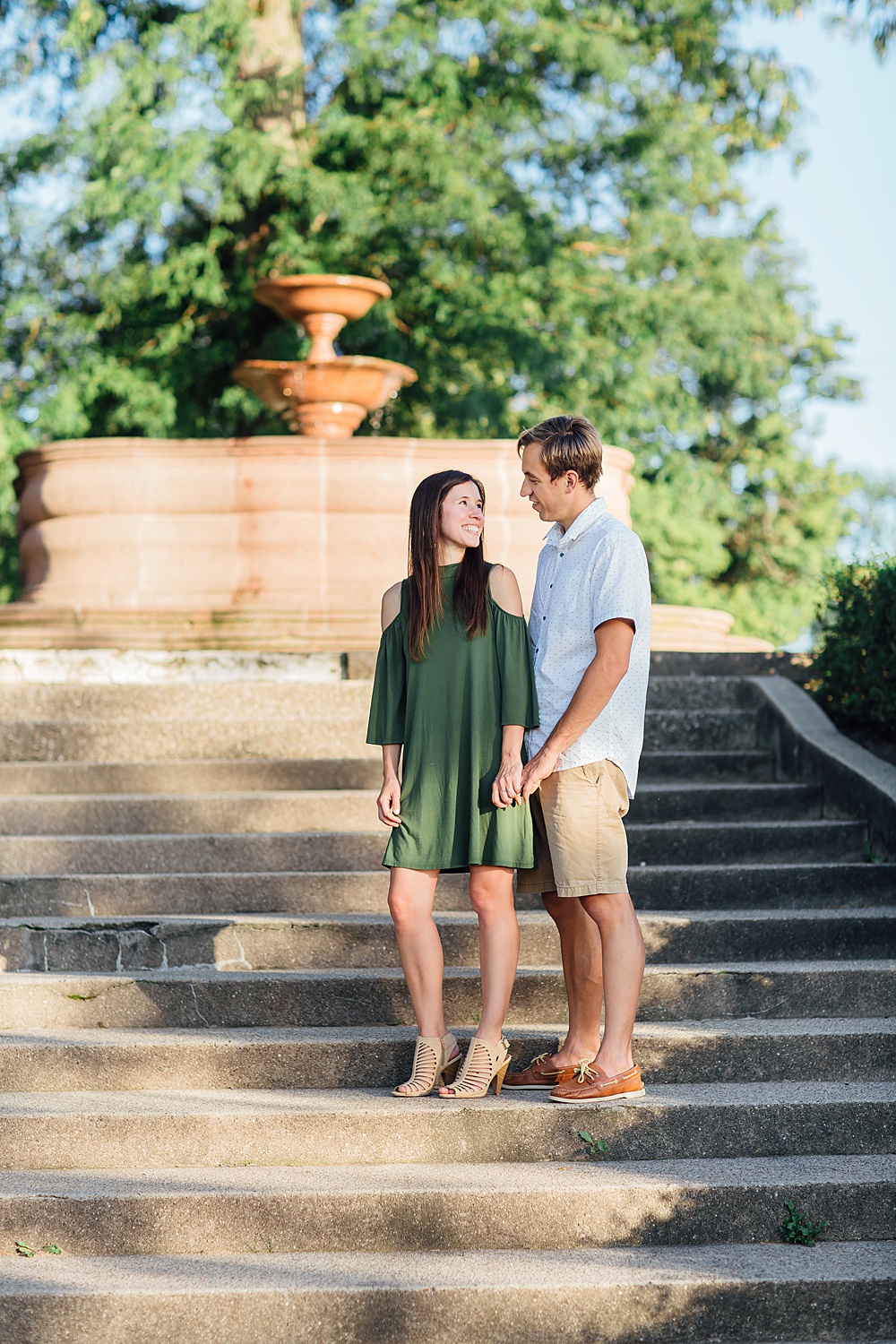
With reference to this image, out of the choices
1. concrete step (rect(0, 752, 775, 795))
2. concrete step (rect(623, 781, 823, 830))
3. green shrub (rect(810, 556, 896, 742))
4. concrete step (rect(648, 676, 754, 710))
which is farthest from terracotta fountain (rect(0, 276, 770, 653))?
concrete step (rect(623, 781, 823, 830))

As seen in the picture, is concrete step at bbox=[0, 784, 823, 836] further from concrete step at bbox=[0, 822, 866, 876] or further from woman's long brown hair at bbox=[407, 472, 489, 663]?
woman's long brown hair at bbox=[407, 472, 489, 663]

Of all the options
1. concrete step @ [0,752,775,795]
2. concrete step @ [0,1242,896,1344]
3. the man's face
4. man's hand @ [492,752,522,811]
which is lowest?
concrete step @ [0,1242,896,1344]

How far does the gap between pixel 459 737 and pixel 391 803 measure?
0.25m

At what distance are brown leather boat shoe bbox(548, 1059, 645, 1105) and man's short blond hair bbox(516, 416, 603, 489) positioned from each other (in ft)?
5.19

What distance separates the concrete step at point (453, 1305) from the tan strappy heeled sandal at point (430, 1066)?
2.15 ft

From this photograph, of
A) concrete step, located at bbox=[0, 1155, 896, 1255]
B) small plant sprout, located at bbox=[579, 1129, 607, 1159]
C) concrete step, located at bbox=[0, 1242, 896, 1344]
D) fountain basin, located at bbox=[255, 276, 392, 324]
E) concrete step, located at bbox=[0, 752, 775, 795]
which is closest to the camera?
concrete step, located at bbox=[0, 1242, 896, 1344]

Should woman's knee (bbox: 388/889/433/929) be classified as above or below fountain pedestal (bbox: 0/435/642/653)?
below

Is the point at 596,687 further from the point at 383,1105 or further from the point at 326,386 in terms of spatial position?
the point at 326,386

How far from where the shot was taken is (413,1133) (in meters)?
3.68

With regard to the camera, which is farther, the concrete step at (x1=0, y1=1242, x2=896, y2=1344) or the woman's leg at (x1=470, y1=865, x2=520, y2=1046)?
the woman's leg at (x1=470, y1=865, x2=520, y2=1046)

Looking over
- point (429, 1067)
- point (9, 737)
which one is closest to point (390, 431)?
point (9, 737)

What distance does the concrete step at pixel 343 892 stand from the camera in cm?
508

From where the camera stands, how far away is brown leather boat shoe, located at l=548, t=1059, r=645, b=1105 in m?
3.73

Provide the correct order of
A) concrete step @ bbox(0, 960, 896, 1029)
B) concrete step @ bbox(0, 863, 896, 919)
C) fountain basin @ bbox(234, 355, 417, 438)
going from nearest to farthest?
concrete step @ bbox(0, 960, 896, 1029) < concrete step @ bbox(0, 863, 896, 919) < fountain basin @ bbox(234, 355, 417, 438)
